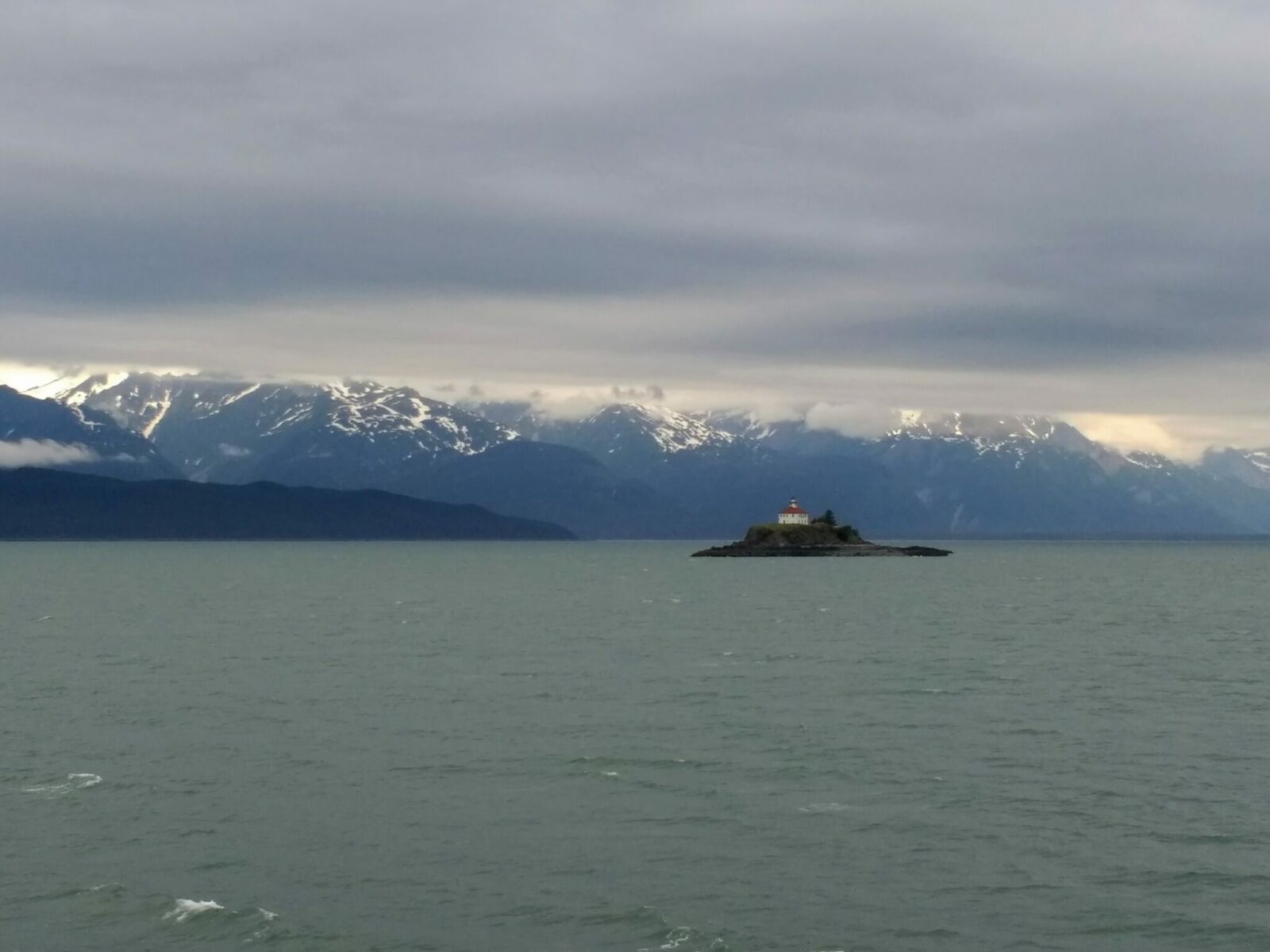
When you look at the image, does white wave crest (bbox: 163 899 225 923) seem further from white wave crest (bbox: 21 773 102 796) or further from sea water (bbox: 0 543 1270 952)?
white wave crest (bbox: 21 773 102 796)

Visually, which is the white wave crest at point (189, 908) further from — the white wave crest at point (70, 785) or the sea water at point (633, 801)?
the white wave crest at point (70, 785)

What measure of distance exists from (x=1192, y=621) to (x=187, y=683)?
9432 cm

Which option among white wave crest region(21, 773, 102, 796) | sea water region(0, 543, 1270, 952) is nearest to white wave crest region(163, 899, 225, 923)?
sea water region(0, 543, 1270, 952)

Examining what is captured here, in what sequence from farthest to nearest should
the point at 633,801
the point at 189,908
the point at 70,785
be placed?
the point at 70,785
the point at 633,801
the point at 189,908

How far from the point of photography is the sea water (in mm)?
36031

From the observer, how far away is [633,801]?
159 ft

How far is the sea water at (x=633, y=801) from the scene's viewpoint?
36031 mm

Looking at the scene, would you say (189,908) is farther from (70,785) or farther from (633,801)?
(70,785)

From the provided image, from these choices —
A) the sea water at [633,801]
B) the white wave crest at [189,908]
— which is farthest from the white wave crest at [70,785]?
the white wave crest at [189,908]

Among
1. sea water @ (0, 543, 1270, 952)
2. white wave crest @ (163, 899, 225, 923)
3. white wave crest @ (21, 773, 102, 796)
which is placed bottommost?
white wave crest @ (163, 899, 225, 923)

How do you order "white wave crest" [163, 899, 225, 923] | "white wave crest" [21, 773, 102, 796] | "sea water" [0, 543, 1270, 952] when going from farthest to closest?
"white wave crest" [21, 773, 102, 796] < "white wave crest" [163, 899, 225, 923] < "sea water" [0, 543, 1270, 952]

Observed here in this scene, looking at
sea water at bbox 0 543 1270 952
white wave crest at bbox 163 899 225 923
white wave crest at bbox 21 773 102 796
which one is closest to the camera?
sea water at bbox 0 543 1270 952

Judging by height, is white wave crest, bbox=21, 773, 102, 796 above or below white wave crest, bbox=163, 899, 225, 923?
above

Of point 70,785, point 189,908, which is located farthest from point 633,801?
point 70,785
